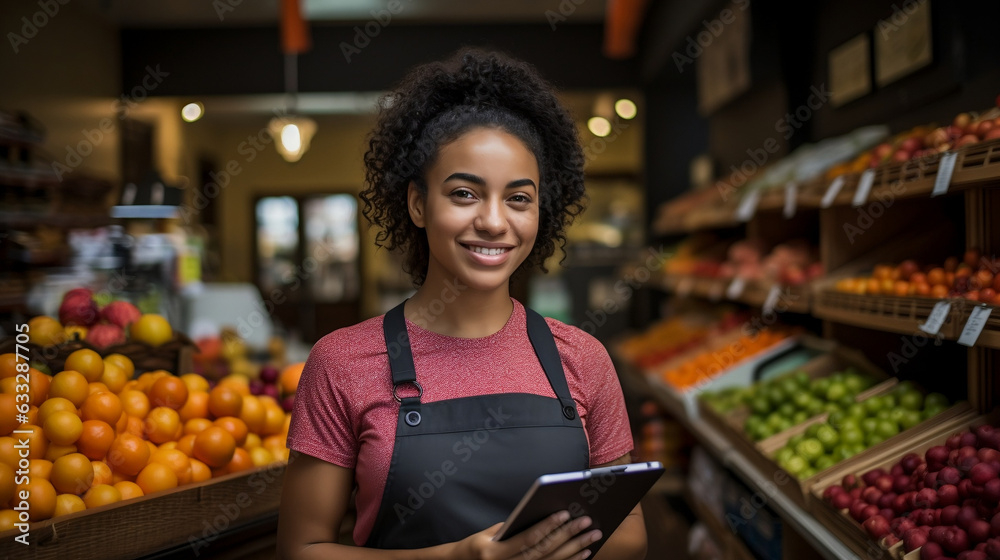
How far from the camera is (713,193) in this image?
507 cm

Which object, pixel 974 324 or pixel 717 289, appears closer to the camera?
pixel 974 324

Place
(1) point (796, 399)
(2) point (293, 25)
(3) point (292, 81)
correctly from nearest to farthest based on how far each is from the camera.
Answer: (1) point (796, 399) < (2) point (293, 25) < (3) point (292, 81)

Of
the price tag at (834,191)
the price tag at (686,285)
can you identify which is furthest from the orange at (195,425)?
the price tag at (686,285)

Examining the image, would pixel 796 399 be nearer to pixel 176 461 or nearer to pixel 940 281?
pixel 940 281

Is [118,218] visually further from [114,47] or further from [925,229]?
[925,229]

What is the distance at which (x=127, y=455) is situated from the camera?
1.83 meters

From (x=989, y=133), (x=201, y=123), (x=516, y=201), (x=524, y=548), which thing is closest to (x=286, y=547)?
(x=524, y=548)

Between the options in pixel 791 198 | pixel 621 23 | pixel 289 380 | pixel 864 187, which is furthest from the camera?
pixel 621 23

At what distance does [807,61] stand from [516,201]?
3.52 metres

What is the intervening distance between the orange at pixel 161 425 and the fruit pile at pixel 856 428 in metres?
1.76

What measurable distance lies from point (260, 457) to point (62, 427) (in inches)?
20.4

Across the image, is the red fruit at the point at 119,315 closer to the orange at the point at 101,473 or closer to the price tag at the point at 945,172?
the orange at the point at 101,473

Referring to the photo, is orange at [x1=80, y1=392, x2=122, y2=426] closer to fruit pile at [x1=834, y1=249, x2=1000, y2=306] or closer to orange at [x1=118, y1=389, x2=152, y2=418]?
orange at [x1=118, y1=389, x2=152, y2=418]

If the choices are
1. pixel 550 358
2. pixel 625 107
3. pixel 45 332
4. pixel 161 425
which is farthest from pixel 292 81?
pixel 550 358
